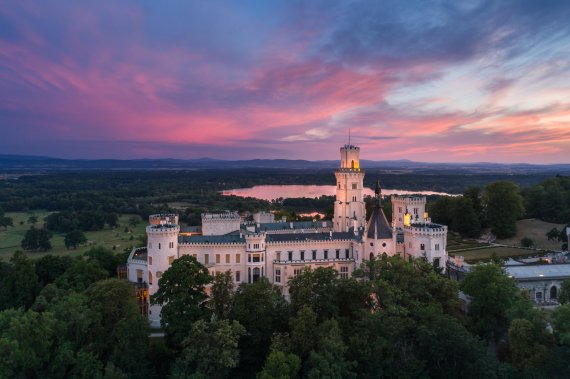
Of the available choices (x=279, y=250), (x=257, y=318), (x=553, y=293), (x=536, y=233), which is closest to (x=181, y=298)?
(x=257, y=318)

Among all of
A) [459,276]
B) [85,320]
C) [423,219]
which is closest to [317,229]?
[423,219]

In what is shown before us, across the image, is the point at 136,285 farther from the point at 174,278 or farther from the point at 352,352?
the point at 352,352

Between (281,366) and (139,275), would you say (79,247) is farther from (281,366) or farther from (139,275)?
(281,366)

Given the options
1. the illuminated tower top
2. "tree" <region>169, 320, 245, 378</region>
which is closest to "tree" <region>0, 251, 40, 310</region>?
"tree" <region>169, 320, 245, 378</region>

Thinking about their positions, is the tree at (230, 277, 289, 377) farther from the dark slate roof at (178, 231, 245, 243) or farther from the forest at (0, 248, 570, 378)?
the dark slate roof at (178, 231, 245, 243)

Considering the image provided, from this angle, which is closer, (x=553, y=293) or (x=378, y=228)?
(x=553, y=293)

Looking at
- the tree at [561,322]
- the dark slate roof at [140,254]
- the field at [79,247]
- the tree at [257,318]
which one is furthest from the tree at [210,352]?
the field at [79,247]
